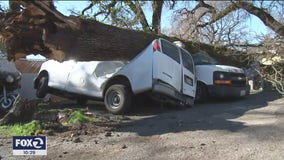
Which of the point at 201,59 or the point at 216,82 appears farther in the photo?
the point at 201,59

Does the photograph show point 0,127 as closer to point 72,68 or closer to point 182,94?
point 72,68

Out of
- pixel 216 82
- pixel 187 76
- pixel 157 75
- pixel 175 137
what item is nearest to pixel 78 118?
pixel 157 75

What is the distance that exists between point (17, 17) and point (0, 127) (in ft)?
7.82

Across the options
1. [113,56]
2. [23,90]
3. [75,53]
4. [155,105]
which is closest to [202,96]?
[155,105]

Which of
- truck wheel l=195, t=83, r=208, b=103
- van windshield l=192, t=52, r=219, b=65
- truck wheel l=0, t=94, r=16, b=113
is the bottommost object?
truck wheel l=0, t=94, r=16, b=113

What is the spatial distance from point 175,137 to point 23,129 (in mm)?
2964

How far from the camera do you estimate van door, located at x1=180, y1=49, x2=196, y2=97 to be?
1263cm

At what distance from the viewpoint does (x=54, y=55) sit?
33.8 ft

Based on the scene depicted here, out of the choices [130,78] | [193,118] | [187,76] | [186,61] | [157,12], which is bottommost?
[193,118]

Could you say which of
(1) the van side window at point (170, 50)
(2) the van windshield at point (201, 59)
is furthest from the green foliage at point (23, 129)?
(2) the van windshield at point (201, 59)

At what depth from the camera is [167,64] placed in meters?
11.8

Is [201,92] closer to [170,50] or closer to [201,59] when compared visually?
[201,59]

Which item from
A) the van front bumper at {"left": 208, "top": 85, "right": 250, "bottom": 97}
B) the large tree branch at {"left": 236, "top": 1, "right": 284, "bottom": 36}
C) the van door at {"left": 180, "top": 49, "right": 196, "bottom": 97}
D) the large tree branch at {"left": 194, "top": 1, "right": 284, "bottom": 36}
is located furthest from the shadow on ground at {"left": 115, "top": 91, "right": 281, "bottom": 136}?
the large tree branch at {"left": 236, "top": 1, "right": 284, "bottom": 36}

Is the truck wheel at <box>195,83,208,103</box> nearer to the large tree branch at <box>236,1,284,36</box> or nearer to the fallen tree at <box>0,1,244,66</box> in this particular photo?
the fallen tree at <box>0,1,244,66</box>
